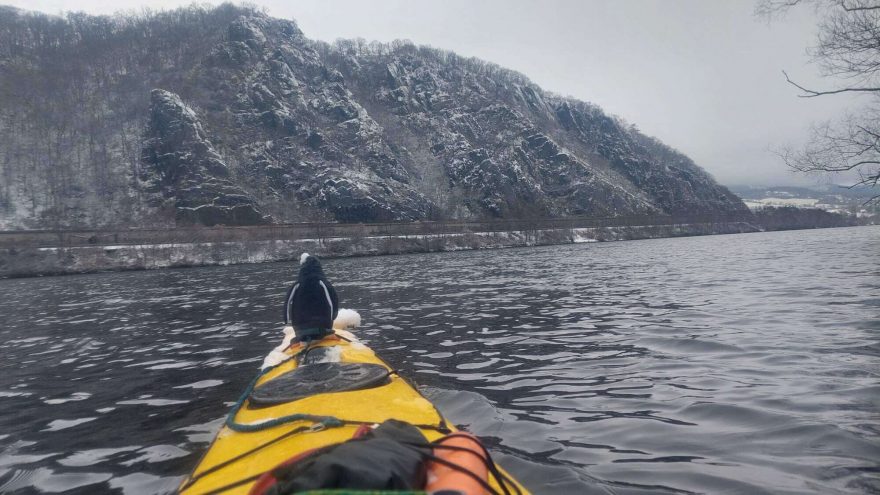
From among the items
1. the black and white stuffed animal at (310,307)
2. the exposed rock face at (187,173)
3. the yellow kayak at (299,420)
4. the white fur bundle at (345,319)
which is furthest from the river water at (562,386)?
the exposed rock face at (187,173)

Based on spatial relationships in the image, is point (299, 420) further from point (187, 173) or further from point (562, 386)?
point (187, 173)

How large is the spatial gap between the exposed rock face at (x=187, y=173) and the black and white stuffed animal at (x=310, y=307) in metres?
74.6

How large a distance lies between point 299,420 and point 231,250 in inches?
2397

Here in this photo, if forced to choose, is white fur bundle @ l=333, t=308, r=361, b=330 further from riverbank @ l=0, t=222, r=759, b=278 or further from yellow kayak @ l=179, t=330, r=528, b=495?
riverbank @ l=0, t=222, r=759, b=278

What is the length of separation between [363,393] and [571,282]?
1813 cm

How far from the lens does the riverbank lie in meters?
49.2

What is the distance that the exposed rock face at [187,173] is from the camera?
7788cm

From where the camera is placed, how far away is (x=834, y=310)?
1146 centimetres

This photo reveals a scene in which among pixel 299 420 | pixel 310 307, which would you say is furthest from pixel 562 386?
pixel 299 420

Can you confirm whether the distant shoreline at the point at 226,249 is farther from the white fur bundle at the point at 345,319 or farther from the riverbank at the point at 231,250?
the white fur bundle at the point at 345,319

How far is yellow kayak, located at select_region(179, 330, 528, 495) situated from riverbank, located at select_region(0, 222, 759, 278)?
5589cm

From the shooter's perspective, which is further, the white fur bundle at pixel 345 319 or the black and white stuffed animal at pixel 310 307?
the white fur bundle at pixel 345 319

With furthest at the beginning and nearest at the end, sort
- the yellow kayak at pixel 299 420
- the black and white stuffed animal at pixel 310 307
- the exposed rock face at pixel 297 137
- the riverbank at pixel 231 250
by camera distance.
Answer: the exposed rock face at pixel 297 137, the riverbank at pixel 231 250, the black and white stuffed animal at pixel 310 307, the yellow kayak at pixel 299 420

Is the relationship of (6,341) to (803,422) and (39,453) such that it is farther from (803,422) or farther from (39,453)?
(803,422)
